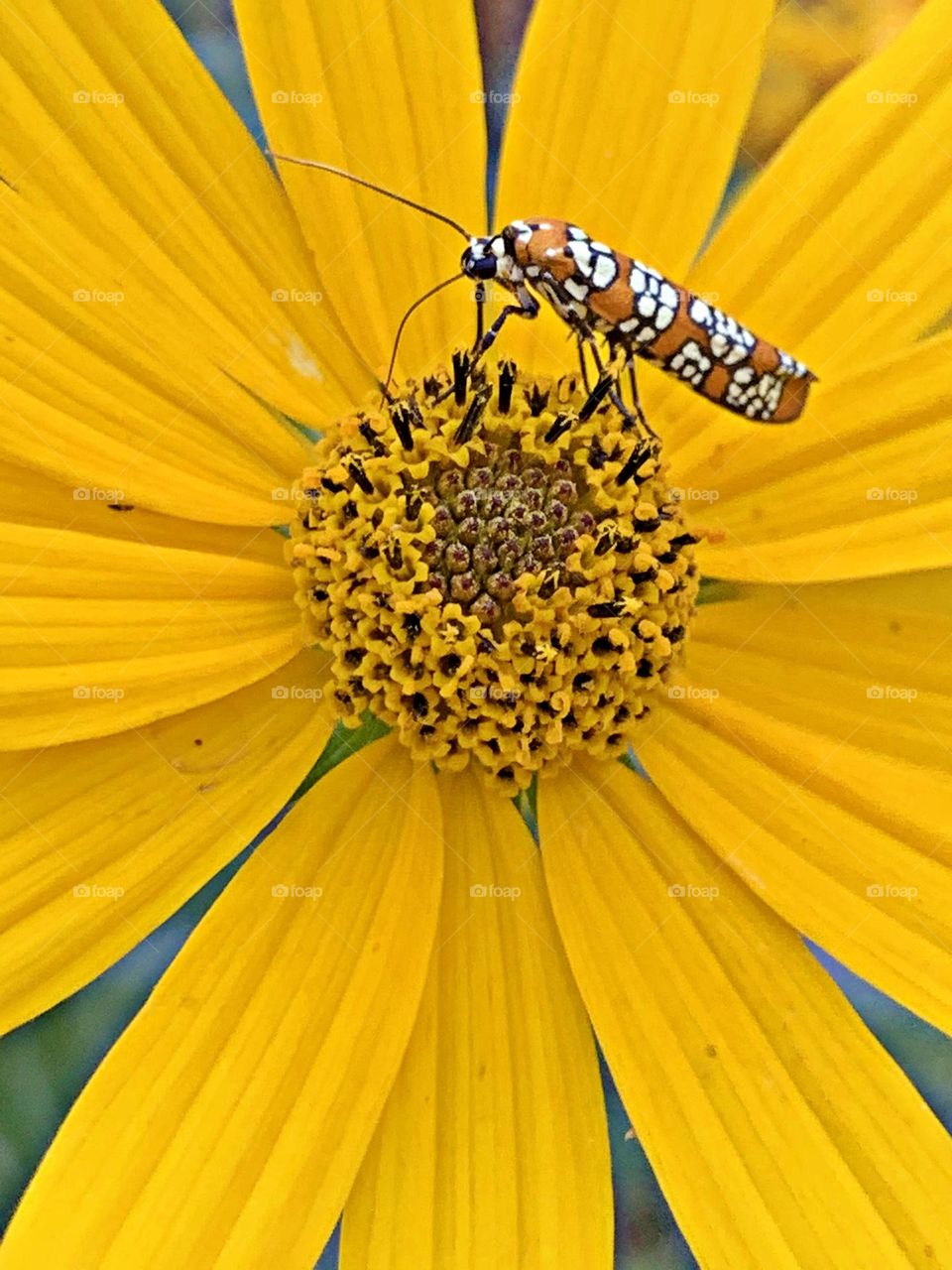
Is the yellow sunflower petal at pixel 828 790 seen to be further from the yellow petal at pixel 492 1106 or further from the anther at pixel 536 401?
the anther at pixel 536 401

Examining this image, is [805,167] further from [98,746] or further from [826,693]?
[98,746]
